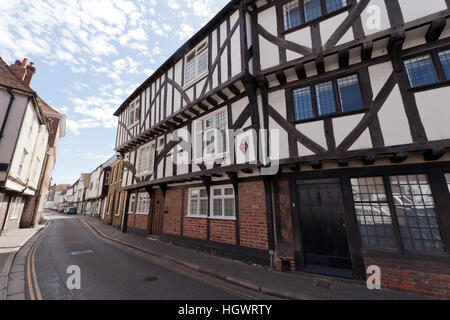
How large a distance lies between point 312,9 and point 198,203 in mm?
9324

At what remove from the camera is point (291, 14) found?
7.00 metres

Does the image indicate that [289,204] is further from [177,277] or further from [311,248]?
[177,277]

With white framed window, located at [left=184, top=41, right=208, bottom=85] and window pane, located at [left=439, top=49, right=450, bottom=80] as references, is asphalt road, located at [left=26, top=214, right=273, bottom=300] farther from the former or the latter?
white framed window, located at [left=184, top=41, right=208, bottom=85]

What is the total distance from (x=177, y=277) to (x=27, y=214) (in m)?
20.1

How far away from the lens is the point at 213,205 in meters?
8.42

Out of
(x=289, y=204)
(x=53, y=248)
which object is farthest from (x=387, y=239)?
(x=53, y=248)

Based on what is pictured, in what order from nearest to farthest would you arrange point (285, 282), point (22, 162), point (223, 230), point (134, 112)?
point (285, 282) < point (223, 230) < point (22, 162) < point (134, 112)

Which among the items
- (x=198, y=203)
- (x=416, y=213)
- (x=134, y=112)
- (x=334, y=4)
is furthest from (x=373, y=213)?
(x=134, y=112)

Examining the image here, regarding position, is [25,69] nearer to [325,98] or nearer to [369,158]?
[325,98]

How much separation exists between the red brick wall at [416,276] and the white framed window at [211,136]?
602 centimetres

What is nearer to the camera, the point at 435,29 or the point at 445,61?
the point at 435,29

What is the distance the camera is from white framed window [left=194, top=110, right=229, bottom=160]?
7977 mm

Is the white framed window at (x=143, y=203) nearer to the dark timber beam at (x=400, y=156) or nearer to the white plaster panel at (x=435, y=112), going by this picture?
the dark timber beam at (x=400, y=156)
